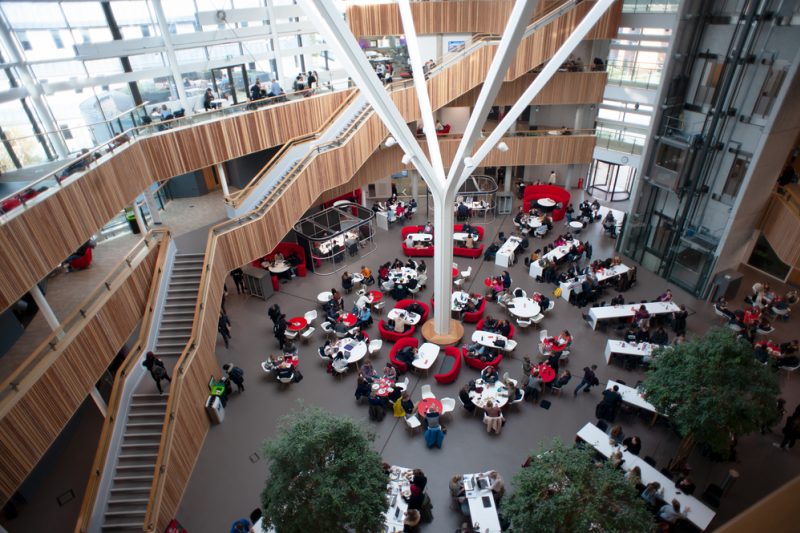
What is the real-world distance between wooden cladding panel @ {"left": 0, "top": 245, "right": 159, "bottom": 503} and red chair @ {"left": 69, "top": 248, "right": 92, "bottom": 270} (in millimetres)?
3414

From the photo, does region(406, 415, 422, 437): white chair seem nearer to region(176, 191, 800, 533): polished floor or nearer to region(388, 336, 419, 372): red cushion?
region(176, 191, 800, 533): polished floor

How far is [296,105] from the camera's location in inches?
822

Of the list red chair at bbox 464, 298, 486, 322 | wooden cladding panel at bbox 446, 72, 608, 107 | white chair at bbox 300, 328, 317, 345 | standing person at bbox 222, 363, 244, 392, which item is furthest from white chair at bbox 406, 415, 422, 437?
wooden cladding panel at bbox 446, 72, 608, 107

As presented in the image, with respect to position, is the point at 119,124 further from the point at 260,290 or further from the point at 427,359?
the point at 427,359

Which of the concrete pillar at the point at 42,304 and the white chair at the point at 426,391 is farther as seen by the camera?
the white chair at the point at 426,391

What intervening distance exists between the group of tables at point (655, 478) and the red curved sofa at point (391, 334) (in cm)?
672

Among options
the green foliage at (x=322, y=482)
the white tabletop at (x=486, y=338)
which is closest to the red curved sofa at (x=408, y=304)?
the white tabletop at (x=486, y=338)

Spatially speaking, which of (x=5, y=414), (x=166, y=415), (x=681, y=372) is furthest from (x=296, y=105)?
(x=681, y=372)

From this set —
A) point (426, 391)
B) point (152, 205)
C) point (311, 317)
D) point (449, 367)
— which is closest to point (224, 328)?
point (311, 317)

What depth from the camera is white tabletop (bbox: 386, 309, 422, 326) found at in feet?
57.0

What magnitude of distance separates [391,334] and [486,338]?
11.3 feet

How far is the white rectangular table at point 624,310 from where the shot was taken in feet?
56.2

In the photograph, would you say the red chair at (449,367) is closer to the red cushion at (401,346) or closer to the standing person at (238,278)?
the red cushion at (401,346)

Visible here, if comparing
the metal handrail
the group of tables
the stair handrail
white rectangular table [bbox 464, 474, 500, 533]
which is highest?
the metal handrail
